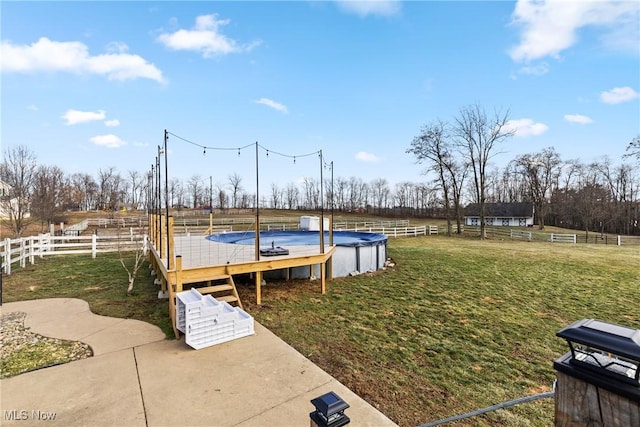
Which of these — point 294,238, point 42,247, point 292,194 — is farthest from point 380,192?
point 42,247

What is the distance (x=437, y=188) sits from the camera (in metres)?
27.0

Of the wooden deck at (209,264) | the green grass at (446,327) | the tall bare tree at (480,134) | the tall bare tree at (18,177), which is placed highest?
the tall bare tree at (480,134)

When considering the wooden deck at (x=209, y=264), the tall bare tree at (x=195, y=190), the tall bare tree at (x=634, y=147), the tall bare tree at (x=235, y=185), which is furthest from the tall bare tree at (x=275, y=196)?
the wooden deck at (x=209, y=264)

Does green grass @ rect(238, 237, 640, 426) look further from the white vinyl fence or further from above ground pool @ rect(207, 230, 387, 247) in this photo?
the white vinyl fence

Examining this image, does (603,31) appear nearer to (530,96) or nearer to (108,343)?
(530,96)

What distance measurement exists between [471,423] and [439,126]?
26601 millimetres

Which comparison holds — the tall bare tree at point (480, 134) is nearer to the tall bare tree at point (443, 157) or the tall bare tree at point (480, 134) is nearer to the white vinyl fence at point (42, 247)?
the tall bare tree at point (443, 157)

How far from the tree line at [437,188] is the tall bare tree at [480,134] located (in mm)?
74

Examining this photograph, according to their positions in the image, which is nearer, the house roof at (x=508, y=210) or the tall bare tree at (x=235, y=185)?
the house roof at (x=508, y=210)

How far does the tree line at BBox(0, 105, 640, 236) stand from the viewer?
18750mm

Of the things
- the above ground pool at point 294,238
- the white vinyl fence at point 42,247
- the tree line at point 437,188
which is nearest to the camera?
the white vinyl fence at point 42,247

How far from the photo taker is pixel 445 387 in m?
3.66

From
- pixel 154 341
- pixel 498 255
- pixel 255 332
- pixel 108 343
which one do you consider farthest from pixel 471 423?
pixel 498 255

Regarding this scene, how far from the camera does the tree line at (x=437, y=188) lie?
61.5 feet
